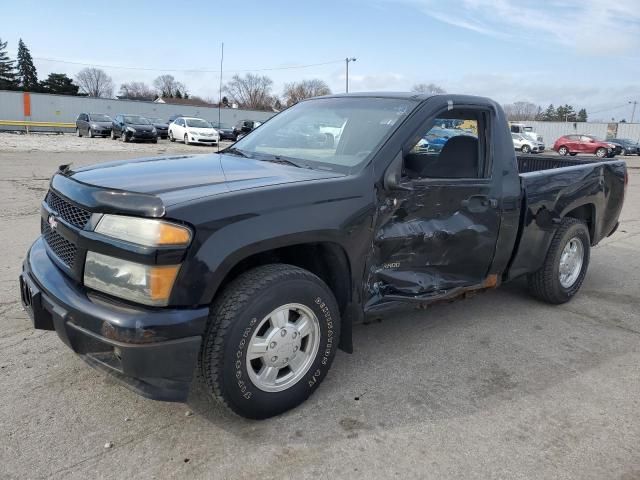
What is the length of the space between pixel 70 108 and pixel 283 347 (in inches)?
1971

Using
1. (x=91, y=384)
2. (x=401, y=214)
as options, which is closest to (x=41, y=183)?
(x=91, y=384)

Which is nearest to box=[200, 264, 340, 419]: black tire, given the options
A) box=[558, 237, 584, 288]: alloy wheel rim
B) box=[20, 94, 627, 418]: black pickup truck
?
box=[20, 94, 627, 418]: black pickup truck

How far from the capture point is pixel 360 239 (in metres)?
3.04

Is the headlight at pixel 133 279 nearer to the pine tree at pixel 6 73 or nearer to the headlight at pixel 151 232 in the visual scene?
the headlight at pixel 151 232

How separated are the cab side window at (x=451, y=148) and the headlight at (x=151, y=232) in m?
1.56

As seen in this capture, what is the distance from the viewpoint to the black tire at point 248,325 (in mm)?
2545

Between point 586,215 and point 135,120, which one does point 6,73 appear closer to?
point 135,120

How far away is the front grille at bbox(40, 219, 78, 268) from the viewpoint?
Result: 105 inches

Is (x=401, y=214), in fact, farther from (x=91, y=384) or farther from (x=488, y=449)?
(x=91, y=384)

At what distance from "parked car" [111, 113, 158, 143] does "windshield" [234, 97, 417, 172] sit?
1027 inches

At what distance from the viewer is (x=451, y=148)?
372 centimetres

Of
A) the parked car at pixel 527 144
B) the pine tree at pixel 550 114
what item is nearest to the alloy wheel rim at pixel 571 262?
the parked car at pixel 527 144

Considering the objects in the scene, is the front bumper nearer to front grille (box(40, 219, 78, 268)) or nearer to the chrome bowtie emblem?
front grille (box(40, 219, 78, 268))

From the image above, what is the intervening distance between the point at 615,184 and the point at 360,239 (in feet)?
12.2
